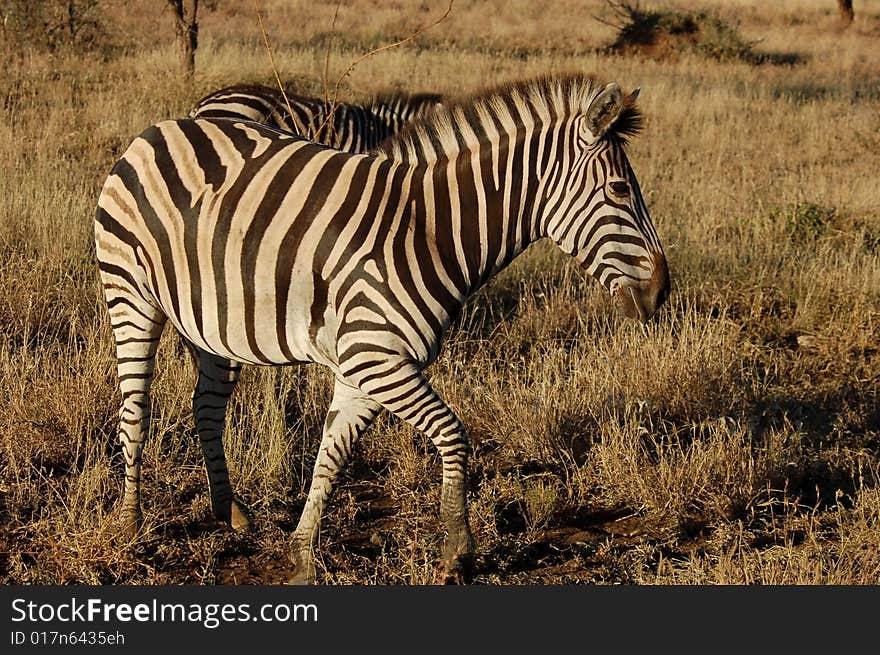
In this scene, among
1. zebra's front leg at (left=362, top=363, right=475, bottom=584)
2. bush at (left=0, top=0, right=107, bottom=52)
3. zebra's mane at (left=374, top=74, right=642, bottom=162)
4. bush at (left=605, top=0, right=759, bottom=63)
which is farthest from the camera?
bush at (left=605, top=0, right=759, bottom=63)

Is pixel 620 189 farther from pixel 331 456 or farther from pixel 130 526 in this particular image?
pixel 130 526

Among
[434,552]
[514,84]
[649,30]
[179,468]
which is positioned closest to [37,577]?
[179,468]

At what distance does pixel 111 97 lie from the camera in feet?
40.5

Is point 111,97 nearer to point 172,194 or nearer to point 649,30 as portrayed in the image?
point 172,194

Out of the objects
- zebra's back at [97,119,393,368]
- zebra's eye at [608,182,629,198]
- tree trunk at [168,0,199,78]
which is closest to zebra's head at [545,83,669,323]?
zebra's eye at [608,182,629,198]

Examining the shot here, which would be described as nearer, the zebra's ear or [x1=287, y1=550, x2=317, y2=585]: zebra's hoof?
the zebra's ear

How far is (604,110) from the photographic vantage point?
4.03 meters

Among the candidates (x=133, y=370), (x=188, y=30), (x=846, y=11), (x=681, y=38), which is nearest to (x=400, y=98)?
(x=133, y=370)

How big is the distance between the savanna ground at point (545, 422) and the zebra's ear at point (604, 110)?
1851 millimetres

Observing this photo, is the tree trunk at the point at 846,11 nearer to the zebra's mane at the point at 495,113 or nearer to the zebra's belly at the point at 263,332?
the zebra's mane at the point at 495,113

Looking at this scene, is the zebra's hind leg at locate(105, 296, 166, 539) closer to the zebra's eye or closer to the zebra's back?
the zebra's back

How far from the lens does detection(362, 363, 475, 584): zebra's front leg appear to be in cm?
390

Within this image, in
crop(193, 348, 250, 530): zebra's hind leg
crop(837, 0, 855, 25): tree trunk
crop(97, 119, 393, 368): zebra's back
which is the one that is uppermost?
crop(837, 0, 855, 25): tree trunk

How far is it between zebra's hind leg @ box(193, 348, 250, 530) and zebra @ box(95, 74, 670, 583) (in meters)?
0.52
